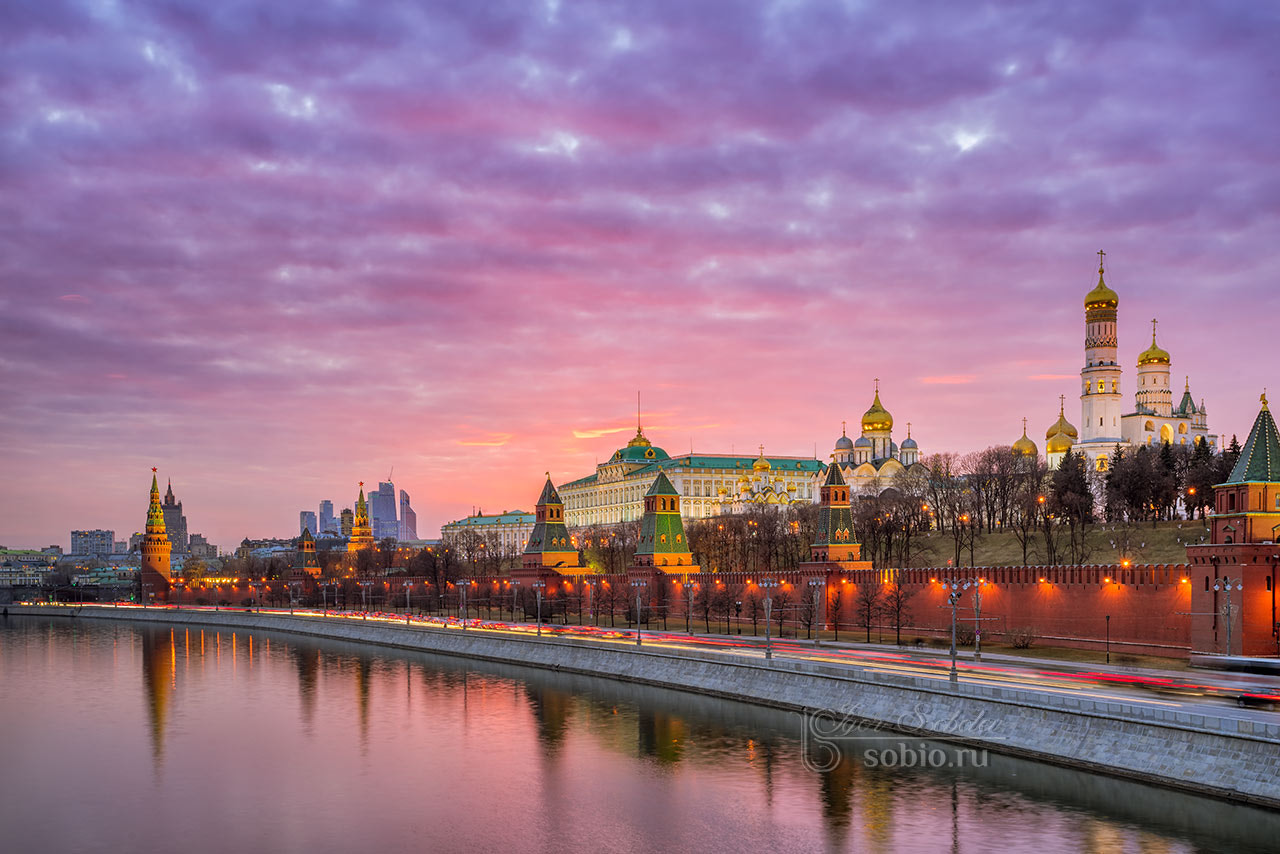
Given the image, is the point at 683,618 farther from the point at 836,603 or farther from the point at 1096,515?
the point at 1096,515

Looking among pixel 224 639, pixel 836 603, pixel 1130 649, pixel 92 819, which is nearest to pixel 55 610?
pixel 224 639

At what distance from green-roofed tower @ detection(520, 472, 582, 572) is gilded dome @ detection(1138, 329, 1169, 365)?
198ft

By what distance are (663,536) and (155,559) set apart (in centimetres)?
9003

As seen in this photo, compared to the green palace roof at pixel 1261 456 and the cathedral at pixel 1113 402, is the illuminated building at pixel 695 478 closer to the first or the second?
the cathedral at pixel 1113 402

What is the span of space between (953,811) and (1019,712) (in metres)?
5.39

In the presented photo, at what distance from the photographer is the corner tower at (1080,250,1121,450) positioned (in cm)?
10988

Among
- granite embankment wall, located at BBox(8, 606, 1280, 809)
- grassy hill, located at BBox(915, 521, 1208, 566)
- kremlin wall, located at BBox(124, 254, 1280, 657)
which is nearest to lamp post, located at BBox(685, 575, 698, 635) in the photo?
kremlin wall, located at BBox(124, 254, 1280, 657)

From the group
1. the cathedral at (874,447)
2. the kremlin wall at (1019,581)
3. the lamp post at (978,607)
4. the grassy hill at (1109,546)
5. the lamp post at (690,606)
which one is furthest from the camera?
the cathedral at (874,447)

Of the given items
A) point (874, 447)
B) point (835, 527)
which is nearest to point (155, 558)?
point (874, 447)

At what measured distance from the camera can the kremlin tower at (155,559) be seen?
143 m

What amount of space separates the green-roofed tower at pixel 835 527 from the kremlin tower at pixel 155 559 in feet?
332

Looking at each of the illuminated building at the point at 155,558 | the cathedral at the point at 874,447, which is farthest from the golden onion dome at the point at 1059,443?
the illuminated building at the point at 155,558

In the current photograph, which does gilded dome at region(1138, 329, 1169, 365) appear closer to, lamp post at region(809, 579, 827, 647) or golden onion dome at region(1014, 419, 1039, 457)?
golden onion dome at region(1014, 419, 1039, 457)

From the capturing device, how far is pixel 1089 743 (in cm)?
3234
